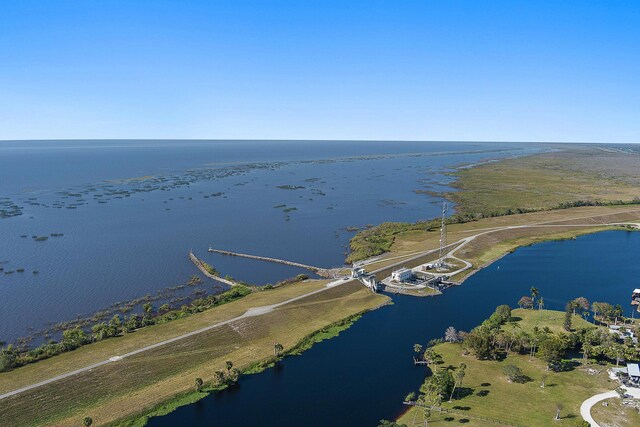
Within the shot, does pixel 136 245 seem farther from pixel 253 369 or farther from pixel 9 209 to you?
pixel 9 209

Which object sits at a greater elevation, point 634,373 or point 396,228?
point 396,228

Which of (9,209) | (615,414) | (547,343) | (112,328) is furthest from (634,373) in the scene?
(9,209)

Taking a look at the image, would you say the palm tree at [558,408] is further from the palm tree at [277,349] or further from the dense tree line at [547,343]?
the palm tree at [277,349]

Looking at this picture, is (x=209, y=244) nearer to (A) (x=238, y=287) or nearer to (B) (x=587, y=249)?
(A) (x=238, y=287)

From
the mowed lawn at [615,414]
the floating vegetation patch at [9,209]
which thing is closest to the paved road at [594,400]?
the mowed lawn at [615,414]

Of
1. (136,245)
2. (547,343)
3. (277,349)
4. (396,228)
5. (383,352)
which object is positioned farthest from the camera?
(396,228)
